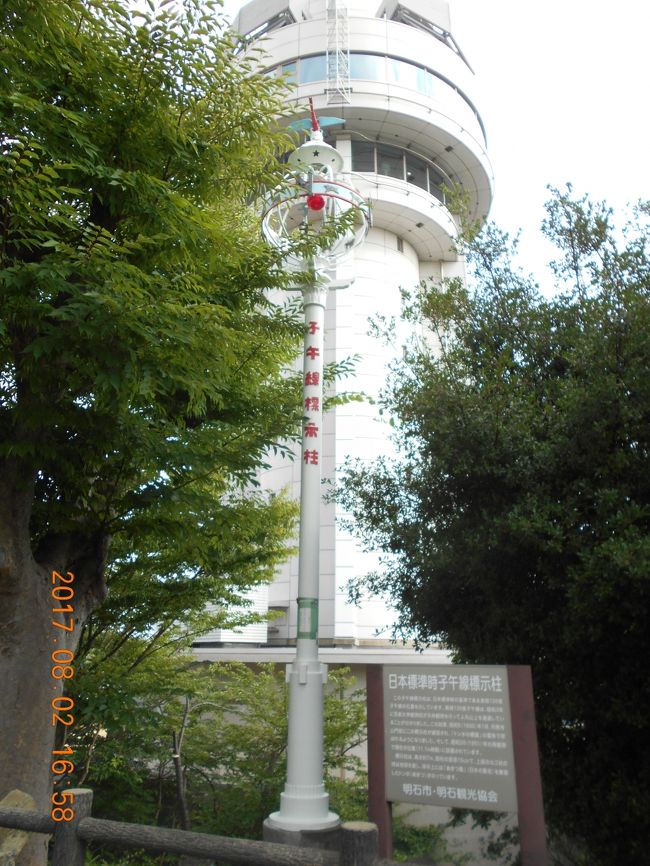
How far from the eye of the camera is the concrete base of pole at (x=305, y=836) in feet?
16.9

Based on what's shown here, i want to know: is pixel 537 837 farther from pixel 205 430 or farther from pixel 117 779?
pixel 117 779

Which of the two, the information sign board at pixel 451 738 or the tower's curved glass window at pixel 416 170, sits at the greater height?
the tower's curved glass window at pixel 416 170

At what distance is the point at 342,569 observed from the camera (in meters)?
20.7

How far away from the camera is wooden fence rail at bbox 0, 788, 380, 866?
11.0 ft

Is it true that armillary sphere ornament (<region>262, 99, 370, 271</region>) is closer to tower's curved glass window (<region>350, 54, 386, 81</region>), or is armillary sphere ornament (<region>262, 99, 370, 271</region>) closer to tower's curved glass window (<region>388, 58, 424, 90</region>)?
tower's curved glass window (<region>350, 54, 386, 81</region>)

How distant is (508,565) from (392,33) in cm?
2486

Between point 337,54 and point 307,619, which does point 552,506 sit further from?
point 337,54

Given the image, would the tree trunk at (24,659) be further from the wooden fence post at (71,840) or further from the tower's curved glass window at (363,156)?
the tower's curved glass window at (363,156)

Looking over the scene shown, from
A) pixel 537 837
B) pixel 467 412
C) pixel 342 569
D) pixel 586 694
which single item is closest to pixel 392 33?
pixel 342 569

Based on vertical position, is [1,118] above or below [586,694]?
above

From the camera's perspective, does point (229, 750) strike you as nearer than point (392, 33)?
Yes

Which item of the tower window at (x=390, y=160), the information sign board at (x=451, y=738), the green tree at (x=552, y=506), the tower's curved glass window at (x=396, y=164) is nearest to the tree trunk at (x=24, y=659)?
the information sign board at (x=451, y=738)

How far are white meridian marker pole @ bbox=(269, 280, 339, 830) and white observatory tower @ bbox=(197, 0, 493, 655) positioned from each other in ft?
47.2

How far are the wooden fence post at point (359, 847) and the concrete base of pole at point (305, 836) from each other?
2041 millimetres
